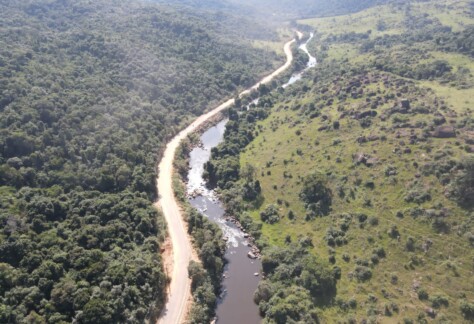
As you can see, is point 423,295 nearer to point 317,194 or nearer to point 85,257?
point 317,194

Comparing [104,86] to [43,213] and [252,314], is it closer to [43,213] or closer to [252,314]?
[43,213]

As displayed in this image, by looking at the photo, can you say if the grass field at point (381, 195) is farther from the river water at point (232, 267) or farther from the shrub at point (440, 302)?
the river water at point (232, 267)

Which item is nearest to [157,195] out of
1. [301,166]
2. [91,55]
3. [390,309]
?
[301,166]

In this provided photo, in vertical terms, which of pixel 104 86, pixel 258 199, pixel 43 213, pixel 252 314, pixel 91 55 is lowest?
pixel 252 314

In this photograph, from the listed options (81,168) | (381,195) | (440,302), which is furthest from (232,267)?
(81,168)

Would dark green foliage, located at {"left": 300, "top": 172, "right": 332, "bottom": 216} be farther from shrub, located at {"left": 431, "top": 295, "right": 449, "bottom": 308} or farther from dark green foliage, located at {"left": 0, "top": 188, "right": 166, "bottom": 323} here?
dark green foliage, located at {"left": 0, "top": 188, "right": 166, "bottom": 323}

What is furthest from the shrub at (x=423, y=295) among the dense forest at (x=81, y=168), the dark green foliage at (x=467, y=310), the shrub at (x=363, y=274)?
the dense forest at (x=81, y=168)
